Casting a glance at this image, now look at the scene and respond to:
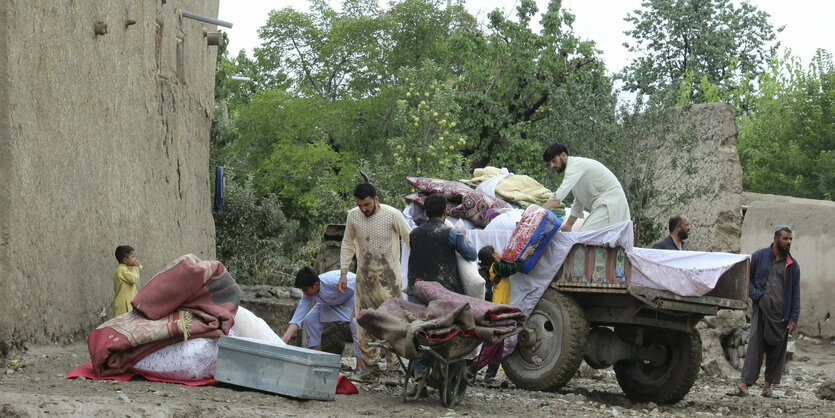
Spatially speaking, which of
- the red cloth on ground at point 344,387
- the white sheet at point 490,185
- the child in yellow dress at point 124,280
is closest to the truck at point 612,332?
the red cloth on ground at point 344,387

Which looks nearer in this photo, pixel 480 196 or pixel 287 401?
pixel 287 401

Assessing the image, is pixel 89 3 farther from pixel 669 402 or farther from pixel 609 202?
pixel 669 402

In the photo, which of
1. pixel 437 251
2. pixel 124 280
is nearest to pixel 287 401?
pixel 437 251

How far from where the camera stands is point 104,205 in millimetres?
8133

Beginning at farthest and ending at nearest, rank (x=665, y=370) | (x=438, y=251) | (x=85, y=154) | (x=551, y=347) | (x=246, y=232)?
(x=246, y=232) < (x=665, y=370) < (x=551, y=347) < (x=85, y=154) < (x=438, y=251)

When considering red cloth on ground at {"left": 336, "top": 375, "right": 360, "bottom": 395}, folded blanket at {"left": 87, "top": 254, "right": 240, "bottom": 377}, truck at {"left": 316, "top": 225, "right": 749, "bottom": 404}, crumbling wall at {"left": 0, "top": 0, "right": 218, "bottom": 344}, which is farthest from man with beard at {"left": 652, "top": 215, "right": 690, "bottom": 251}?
crumbling wall at {"left": 0, "top": 0, "right": 218, "bottom": 344}

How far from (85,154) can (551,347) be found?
4.18 metres

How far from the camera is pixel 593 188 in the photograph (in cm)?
852

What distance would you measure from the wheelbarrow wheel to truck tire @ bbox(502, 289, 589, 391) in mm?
1254

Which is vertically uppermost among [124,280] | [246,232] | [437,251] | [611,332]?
[246,232]

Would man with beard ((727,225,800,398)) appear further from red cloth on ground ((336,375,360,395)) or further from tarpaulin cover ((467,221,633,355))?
red cloth on ground ((336,375,360,395))

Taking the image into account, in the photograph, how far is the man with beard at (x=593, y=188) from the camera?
8.44m

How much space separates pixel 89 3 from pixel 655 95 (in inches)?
358

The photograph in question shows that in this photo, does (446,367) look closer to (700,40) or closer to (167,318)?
(167,318)
